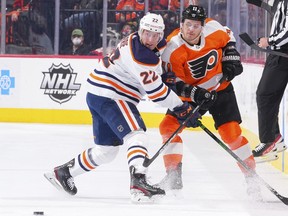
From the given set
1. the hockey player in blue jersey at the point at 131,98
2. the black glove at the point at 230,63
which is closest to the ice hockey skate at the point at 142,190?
the hockey player in blue jersey at the point at 131,98

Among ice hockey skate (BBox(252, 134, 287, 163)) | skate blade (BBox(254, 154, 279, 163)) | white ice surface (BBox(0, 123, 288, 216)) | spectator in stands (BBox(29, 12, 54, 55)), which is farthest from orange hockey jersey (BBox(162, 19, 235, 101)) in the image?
spectator in stands (BBox(29, 12, 54, 55))

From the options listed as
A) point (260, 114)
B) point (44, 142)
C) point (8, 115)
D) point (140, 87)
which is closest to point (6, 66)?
point (8, 115)

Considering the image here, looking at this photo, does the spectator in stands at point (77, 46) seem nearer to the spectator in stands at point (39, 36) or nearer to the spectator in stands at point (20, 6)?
the spectator in stands at point (39, 36)

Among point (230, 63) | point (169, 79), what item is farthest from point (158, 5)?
point (169, 79)

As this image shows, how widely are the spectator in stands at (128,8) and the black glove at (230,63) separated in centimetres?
450

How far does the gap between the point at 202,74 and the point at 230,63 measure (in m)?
0.14

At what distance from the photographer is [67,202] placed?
434 centimetres

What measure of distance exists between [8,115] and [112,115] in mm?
4680

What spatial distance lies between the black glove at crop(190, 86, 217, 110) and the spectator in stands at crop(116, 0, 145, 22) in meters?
4.69

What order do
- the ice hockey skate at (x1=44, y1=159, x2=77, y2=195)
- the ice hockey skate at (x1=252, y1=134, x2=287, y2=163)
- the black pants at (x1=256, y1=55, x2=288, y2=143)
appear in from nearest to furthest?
the ice hockey skate at (x1=44, y1=159, x2=77, y2=195) → the black pants at (x1=256, y1=55, x2=288, y2=143) → the ice hockey skate at (x1=252, y1=134, x2=287, y2=163)

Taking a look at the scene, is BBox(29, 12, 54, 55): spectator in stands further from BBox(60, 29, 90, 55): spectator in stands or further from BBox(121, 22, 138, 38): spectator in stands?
BBox(121, 22, 138, 38): spectator in stands

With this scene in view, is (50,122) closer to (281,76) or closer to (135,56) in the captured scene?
(281,76)

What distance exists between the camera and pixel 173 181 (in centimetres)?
463

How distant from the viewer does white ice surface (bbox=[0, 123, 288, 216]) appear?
4.12m
